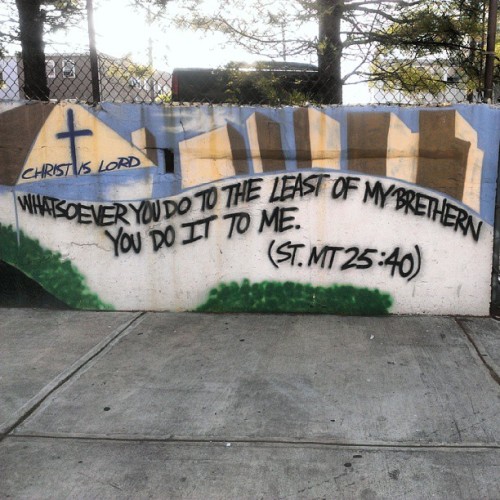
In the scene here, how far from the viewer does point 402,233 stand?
4891mm

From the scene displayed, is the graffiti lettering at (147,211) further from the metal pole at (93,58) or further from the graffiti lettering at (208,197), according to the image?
the metal pole at (93,58)

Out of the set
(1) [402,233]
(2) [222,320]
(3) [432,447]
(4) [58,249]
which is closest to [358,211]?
(1) [402,233]

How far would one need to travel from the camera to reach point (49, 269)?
17.4 ft

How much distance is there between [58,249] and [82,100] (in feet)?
4.44

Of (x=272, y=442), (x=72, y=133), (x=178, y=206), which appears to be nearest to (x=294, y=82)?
(x=178, y=206)

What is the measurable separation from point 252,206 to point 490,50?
2.33m

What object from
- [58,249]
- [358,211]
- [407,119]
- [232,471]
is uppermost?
[407,119]

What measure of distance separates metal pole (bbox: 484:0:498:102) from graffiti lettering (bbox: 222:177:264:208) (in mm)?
2011

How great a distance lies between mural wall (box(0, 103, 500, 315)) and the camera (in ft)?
15.8

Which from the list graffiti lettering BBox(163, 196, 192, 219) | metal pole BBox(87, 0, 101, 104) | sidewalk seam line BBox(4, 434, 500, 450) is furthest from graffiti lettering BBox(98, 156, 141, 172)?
sidewalk seam line BBox(4, 434, 500, 450)

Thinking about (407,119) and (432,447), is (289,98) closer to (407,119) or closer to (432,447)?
(407,119)

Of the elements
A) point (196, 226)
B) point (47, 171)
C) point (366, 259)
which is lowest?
point (366, 259)

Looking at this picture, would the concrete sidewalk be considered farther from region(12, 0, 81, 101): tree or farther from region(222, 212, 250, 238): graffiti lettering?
region(12, 0, 81, 101): tree

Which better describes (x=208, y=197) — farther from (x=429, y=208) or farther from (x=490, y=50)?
(x=490, y=50)
